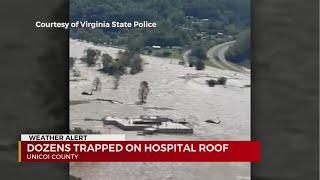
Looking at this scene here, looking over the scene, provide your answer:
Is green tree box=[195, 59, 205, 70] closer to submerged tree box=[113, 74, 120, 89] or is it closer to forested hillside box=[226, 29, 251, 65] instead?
forested hillside box=[226, 29, 251, 65]

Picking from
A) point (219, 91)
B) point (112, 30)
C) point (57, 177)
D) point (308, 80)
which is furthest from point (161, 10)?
point (57, 177)

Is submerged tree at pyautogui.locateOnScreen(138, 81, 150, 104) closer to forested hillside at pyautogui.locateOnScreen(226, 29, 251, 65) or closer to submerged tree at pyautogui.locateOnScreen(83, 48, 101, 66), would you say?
submerged tree at pyautogui.locateOnScreen(83, 48, 101, 66)

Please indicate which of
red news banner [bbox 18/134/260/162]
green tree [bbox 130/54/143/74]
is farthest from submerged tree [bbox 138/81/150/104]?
red news banner [bbox 18/134/260/162]

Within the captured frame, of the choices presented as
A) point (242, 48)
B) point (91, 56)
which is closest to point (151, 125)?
point (91, 56)

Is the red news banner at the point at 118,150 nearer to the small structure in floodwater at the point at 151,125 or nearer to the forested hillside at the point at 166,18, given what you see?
the small structure in floodwater at the point at 151,125

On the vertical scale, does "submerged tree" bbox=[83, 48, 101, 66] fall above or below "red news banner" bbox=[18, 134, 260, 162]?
above

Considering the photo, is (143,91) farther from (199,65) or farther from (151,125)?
(199,65)

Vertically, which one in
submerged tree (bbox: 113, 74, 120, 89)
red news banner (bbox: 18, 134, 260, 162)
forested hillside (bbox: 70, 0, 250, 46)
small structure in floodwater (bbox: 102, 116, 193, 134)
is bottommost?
red news banner (bbox: 18, 134, 260, 162)

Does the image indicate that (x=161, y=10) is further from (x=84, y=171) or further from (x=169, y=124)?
(x=84, y=171)
